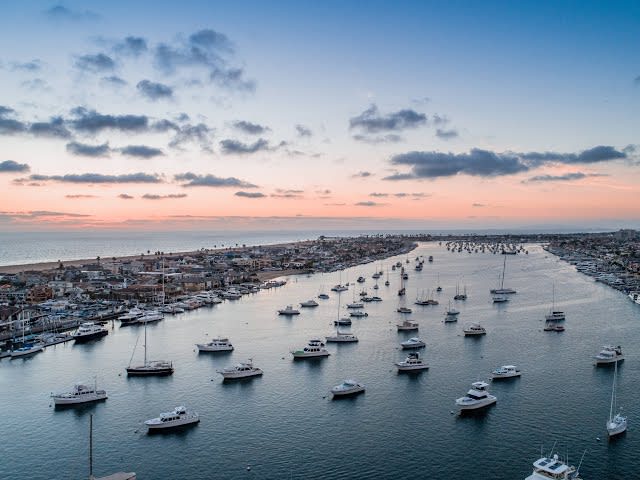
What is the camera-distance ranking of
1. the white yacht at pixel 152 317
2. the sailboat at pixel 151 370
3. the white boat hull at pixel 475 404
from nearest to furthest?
1. the white boat hull at pixel 475 404
2. the sailboat at pixel 151 370
3. the white yacht at pixel 152 317

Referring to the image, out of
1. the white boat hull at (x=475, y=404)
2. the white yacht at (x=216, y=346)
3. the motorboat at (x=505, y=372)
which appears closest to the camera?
the white boat hull at (x=475, y=404)

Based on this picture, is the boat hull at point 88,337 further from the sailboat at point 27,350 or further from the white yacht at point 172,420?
the white yacht at point 172,420

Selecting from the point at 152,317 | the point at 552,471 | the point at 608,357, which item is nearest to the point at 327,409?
the point at 552,471

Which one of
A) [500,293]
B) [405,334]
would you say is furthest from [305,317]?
[500,293]

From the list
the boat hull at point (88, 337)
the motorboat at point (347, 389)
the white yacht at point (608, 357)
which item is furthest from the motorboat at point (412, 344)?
the boat hull at point (88, 337)

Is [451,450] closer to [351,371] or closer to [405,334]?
[351,371]

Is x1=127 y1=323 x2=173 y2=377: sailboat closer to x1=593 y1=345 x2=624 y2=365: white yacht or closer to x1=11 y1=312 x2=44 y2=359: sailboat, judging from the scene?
x1=11 y1=312 x2=44 y2=359: sailboat

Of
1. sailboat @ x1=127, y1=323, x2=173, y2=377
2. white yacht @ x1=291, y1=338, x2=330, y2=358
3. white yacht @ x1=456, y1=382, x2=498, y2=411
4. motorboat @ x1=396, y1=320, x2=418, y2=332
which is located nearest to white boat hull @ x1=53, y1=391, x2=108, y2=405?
sailboat @ x1=127, y1=323, x2=173, y2=377

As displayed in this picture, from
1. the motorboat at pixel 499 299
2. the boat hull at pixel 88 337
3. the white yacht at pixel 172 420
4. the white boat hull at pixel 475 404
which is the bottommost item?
the boat hull at pixel 88 337
